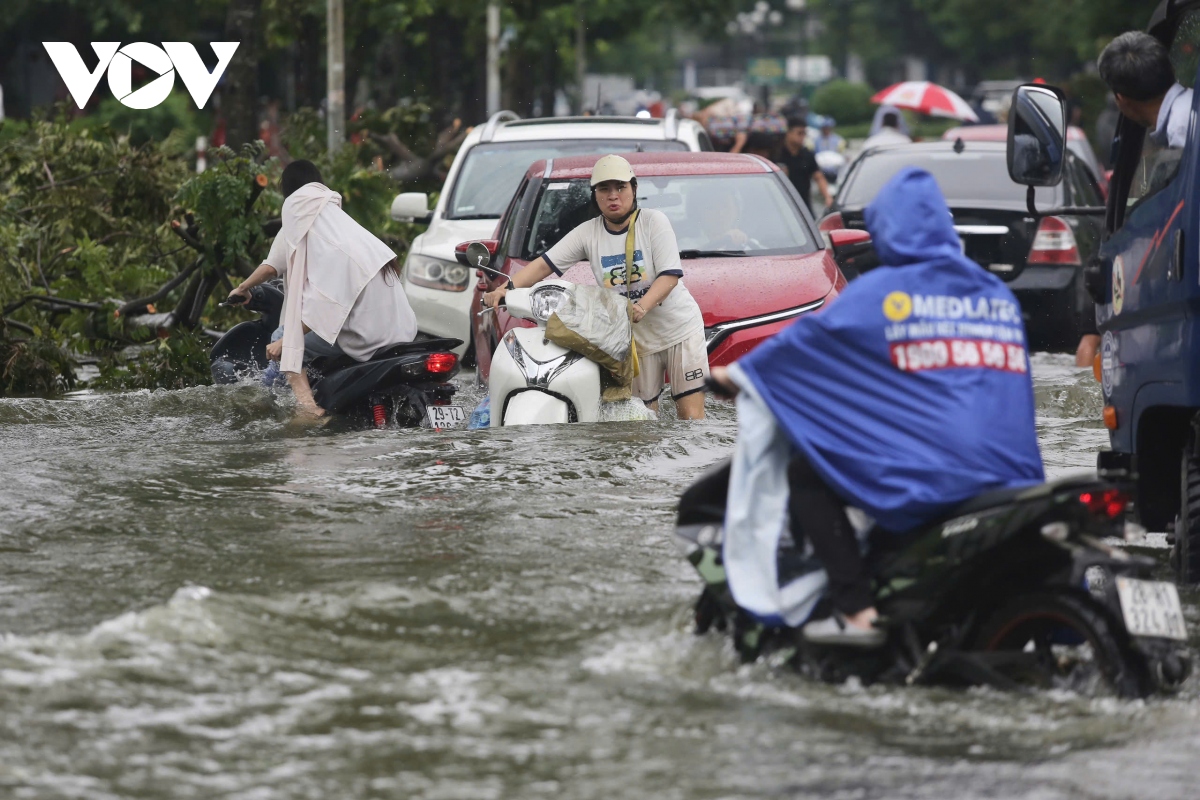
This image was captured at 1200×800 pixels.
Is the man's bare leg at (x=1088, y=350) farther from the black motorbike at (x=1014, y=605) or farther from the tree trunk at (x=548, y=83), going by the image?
the tree trunk at (x=548, y=83)

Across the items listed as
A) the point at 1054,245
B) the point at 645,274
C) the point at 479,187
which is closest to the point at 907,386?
the point at 645,274

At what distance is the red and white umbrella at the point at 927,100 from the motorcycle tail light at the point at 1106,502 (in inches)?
979

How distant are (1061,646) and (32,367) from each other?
928 centimetres

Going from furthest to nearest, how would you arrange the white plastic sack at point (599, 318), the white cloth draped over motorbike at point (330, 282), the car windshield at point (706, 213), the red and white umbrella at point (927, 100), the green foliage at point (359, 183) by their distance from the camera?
1. the red and white umbrella at point (927, 100)
2. the green foliage at point (359, 183)
3. the car windshield at point (706, 213)
4. the white cloth draped over motorbike at point (330, 282)
5. the white plastic sack at point (599, 318)

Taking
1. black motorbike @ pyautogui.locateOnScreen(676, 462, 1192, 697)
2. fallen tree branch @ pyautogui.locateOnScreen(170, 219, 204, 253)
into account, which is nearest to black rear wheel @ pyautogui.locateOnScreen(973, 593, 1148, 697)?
black motorbike @ pyautogui.locateOnScreen(676, 462, 1192, 697)

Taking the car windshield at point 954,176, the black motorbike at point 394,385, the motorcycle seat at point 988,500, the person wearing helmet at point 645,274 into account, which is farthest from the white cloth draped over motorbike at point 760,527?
the car windshield at point 954,176

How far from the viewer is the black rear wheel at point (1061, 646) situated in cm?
503

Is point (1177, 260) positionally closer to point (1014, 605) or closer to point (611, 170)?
point (1014, 605)

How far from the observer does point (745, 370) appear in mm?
5305

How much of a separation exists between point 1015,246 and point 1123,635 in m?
9.81

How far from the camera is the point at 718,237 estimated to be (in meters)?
11.3

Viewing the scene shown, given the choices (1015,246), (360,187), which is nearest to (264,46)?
(360,187)

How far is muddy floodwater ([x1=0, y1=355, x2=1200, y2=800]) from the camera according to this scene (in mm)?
4590

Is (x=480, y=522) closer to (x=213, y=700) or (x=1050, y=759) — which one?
(x=213, y=700)
